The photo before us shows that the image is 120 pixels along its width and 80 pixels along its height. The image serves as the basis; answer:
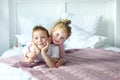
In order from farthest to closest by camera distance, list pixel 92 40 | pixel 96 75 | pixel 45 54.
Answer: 1. pixel 92 40
2. pixel 45 54
3. pixel 96 75

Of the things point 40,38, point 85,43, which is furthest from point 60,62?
point 85,43

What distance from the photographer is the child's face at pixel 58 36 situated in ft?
5.53

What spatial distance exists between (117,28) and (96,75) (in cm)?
184

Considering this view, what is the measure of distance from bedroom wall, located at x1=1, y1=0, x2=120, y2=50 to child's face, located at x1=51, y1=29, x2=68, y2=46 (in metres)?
1.49

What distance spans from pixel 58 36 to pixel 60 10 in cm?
159

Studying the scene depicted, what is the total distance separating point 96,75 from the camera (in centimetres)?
145

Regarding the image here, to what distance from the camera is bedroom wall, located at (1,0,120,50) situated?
126 inches

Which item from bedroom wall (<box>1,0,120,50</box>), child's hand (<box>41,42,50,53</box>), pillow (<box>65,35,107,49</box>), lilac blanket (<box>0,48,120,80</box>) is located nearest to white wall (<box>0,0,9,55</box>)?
bedroom wall (<box>1,0,120,50</box>)

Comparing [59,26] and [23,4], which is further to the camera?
[23,4]

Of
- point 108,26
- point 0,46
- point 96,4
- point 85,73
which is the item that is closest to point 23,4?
point 0,46

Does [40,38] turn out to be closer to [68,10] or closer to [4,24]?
[4,24]

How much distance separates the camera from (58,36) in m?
1.70

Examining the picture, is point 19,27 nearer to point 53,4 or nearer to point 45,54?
point 53,4

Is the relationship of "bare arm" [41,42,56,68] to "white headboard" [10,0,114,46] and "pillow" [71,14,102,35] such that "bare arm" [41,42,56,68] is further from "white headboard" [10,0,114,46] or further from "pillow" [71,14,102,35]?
"white headboard" [10,0,114,46]
